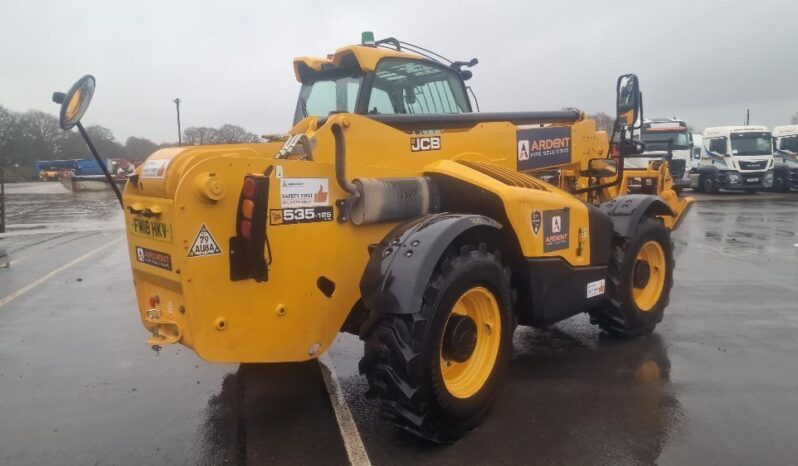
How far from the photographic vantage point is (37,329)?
20.5ft

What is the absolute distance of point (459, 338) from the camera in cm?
359

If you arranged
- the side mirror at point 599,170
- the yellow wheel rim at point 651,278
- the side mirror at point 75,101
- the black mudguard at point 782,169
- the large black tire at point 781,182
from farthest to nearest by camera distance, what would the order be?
the large black tire at point 781,182 < the black mudguard at point 782,169 < the side mirror at point 599,170 < the yellow wheel rim at point 651,278 < the side mirror at point 75,101

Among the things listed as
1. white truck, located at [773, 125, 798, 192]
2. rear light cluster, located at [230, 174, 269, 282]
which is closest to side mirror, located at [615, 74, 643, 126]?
rear light cluster, located at [230, 174, 269, 282]

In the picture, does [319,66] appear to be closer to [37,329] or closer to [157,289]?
[157,289]

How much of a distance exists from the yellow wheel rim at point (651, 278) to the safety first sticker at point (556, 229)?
1489mm

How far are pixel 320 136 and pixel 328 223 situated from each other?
54 centimetres

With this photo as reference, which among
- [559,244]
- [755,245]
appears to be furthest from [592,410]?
[755,245]

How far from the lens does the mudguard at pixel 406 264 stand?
3211 millimetres

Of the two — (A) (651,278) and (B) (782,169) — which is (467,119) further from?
(B) (782,169)

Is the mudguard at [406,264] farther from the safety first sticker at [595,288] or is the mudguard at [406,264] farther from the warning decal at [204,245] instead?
the safety first sticker at [595,288]

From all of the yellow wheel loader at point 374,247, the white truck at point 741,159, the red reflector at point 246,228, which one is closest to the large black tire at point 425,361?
the yellow wheel loader at point 374,247

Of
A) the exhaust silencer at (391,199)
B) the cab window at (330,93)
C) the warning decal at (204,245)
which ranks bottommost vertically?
the warning decal at (204,245)

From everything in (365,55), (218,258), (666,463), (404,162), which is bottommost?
(666,463)

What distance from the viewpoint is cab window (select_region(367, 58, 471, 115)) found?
188 inches
